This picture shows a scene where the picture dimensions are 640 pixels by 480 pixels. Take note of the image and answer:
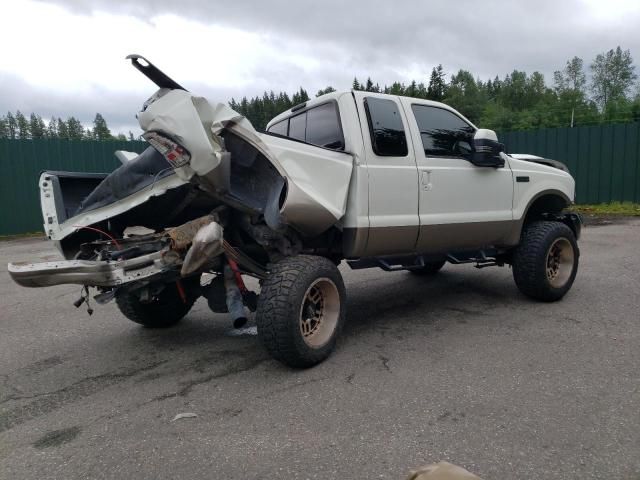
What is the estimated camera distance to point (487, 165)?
4680 mm

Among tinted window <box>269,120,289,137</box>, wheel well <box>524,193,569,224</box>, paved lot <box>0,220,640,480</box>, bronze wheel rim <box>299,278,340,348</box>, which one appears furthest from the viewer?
wheel well <box>524,193,569,224</box>

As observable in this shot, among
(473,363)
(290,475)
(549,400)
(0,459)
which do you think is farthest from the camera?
(473,363)

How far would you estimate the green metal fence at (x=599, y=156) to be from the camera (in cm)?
1291

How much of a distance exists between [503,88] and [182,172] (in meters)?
80.6

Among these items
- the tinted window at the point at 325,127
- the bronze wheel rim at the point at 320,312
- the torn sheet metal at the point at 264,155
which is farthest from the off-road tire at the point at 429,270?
the torn sheet metal at the point at 264,155

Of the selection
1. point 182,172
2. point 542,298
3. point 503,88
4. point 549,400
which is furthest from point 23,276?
point 503,88

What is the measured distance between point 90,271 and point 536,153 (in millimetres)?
14184

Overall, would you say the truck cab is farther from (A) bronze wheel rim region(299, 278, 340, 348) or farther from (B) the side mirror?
(A) bronze wheel rim region(299, 278, 340, 348)

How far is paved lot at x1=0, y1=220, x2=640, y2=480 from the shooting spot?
7.86 ft

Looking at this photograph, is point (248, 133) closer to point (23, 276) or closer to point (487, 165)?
point (23, 276)

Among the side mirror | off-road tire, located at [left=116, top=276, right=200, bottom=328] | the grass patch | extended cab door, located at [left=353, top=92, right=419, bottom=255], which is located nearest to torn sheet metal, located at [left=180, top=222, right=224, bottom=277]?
off-road tire, located at [left=116, top=276, right=200, bottom=328]

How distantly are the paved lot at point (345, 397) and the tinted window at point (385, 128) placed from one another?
1640 millimetres

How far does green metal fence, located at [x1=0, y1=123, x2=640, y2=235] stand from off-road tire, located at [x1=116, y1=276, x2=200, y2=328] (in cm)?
998

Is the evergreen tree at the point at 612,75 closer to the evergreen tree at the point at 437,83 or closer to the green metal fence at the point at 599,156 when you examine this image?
the evergreen tree at the point at 437,83
